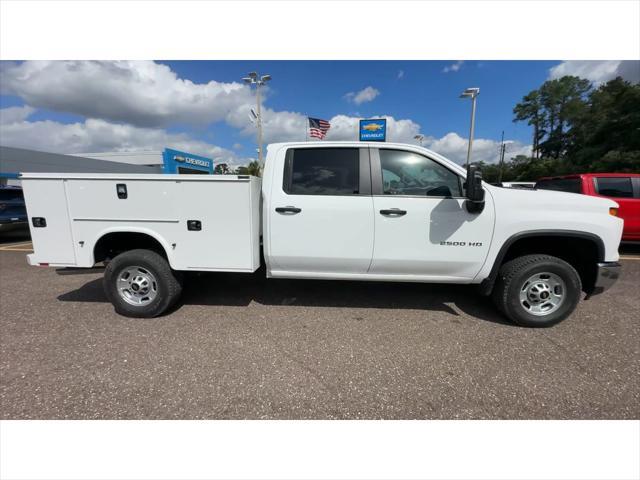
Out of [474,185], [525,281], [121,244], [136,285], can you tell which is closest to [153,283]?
[136,285]

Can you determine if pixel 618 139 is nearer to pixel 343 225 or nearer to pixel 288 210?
pixel 343 225

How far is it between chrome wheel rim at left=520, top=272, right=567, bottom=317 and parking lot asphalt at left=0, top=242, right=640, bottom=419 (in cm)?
24

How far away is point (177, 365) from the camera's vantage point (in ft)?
8.45

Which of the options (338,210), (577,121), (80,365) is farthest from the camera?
(577,121)

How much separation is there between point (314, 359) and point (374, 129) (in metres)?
7.05

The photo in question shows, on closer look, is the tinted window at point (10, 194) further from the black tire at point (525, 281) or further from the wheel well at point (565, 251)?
the black tire at point (525, 281)

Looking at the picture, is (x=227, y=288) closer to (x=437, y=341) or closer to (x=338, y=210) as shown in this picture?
(x=338, y=210)

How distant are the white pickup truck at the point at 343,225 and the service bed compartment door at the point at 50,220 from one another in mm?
12

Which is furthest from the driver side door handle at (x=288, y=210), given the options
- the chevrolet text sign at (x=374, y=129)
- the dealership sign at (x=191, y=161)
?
the dealership sign at (x=191, y=161)

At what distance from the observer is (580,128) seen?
3512cm

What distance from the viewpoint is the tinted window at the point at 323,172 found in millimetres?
3223

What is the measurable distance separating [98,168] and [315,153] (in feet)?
133

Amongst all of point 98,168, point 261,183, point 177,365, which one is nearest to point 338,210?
point 261,183

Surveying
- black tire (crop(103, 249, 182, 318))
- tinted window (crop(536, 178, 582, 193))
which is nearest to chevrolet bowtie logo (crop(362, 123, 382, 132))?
tinted window (crop(536, 178, 582, 193))
